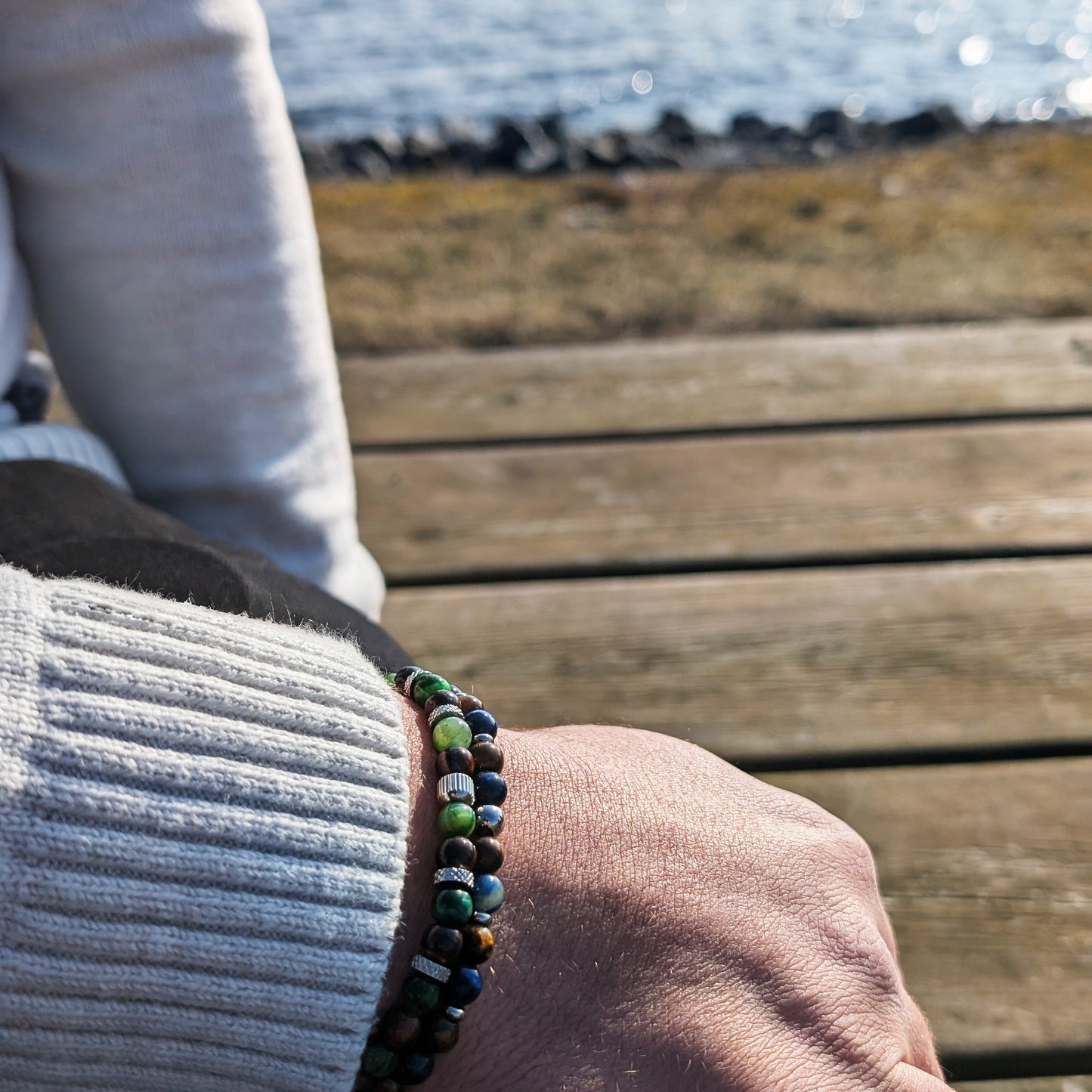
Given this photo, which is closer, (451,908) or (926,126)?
(451,908)

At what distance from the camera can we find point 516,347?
1857 mm

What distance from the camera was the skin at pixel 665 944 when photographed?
0.62 meters

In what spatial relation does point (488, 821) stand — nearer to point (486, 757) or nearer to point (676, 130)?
point (486, 757)

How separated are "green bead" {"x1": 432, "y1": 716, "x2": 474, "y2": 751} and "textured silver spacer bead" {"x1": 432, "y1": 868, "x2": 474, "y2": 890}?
8cm

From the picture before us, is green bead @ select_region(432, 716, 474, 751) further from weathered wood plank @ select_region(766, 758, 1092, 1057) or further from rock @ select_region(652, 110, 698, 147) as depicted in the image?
rock @ select_region(652, 110, 698, 147)

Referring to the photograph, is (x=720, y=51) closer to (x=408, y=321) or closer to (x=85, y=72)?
(x=408, y=321)

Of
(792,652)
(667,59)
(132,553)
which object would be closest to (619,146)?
(667,59)

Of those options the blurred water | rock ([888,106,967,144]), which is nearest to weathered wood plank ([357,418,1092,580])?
rock ([888,106,967,144])

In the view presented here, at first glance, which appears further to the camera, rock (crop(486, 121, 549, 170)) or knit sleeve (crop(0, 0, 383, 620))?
rock (crop(486, 121, 549, 170))

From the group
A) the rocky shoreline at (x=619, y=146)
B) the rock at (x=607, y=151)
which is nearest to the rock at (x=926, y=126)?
the rocky shoreline at (x=619, y=146)

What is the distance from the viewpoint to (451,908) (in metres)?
0.61

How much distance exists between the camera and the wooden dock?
37.9 inches

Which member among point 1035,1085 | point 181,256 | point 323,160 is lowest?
point 323,160

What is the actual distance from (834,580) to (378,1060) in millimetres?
844
